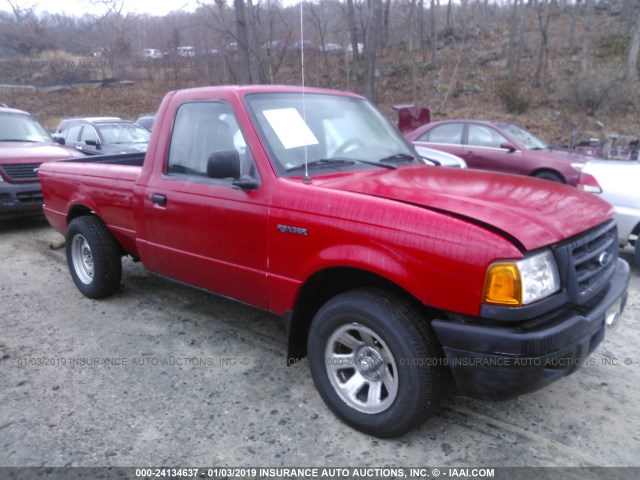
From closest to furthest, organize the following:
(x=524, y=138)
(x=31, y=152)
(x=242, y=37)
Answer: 1. (x=31, y=152)
2. (x=524, y=138)
3. (x=242, y=37)

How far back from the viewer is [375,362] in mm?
2693

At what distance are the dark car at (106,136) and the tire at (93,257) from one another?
646 cm

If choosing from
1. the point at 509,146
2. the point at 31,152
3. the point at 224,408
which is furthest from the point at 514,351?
the point at 509,146

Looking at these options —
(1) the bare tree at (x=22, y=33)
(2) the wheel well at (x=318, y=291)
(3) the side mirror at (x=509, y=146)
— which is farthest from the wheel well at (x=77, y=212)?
(1) the bare tree at (x=22, y=33)

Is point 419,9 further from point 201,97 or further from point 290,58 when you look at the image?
point 201,97

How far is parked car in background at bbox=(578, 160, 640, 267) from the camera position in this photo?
5.22 metres


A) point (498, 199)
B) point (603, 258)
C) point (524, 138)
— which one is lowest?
point (603, 258)

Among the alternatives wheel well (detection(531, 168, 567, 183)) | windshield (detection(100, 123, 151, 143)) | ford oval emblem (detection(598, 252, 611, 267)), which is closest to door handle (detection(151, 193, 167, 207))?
ford oval emblem (detection(598, 252, 611, 267))

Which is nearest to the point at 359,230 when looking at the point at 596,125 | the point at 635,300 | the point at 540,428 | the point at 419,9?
the point at 540,428

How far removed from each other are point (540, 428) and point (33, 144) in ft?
27.6

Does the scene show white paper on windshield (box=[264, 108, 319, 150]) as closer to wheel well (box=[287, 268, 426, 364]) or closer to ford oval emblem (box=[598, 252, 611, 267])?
wheel well (box=[287, 268, 426, 364])

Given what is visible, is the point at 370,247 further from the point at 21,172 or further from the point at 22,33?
the point at 22,33

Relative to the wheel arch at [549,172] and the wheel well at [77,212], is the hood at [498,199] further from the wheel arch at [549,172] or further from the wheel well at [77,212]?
the wheel arch at [549,172]

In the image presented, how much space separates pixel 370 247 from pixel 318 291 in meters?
0.65
